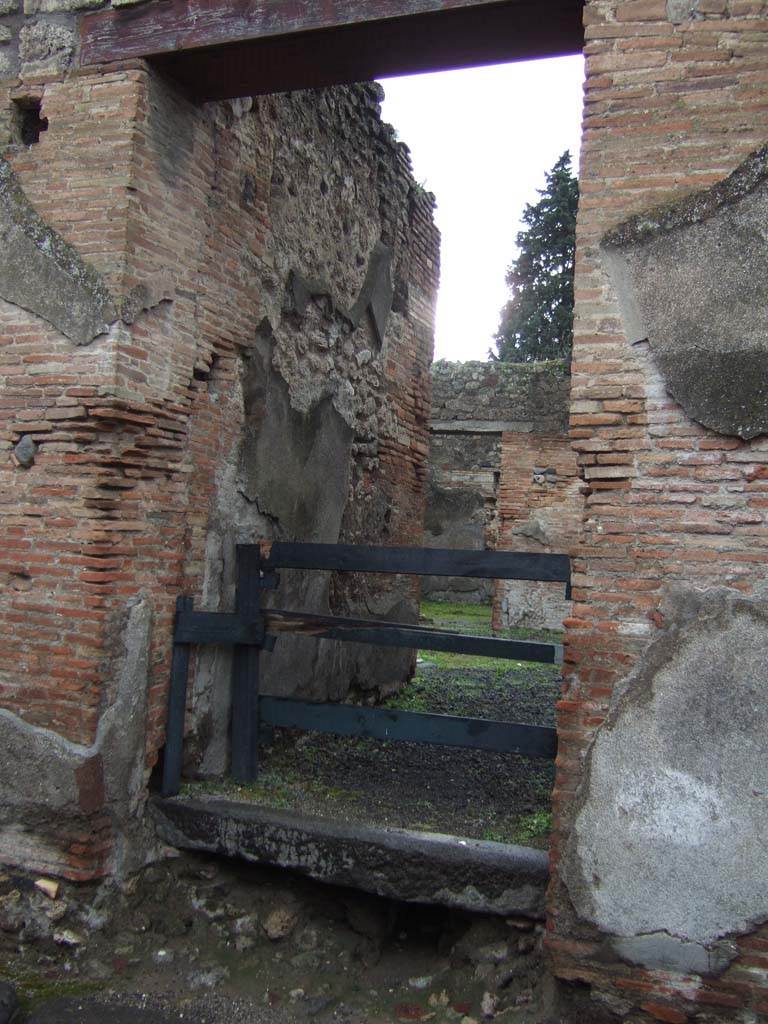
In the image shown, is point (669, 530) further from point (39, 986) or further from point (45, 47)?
point (45, 47)

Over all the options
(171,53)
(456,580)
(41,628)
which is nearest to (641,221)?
(171,53)

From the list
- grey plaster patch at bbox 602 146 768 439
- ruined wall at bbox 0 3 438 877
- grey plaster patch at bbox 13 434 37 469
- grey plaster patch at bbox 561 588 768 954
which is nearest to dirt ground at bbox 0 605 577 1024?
ruined wall at bbox 0 3 438 877

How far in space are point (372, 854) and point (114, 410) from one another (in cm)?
222

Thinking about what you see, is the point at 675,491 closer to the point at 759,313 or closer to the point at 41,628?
the point at 759,313

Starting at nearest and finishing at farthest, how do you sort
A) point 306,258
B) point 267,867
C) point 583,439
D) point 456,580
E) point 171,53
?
point 583,439 → point 171,53 → point 267,867 → point 306,258 → point 456,580

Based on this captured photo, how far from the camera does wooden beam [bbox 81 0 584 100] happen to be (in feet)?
11.8

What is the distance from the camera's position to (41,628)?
394 centimetres

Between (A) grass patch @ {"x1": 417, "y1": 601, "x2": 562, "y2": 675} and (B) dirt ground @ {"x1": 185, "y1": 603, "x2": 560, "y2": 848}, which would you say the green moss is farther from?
(A) grass patch @ {"x1": 417, "y1": 601, "x2": 562, "y2": 675}

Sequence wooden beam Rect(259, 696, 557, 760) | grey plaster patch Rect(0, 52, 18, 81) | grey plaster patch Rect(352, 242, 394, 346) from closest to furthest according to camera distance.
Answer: wooden beam Rect(259, 696, 557, 760)
grey plaster patch Rect(0, 52, 18, 81)
grey plaster patch Rect(352, 242, 394, 346)

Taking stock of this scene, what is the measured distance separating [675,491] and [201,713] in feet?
8.69

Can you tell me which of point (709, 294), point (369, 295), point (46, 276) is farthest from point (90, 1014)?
point (369, 295)

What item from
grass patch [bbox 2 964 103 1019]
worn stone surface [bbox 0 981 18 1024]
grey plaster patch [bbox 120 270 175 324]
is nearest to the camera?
worn stone surface [bbox 0 981 18 1024]

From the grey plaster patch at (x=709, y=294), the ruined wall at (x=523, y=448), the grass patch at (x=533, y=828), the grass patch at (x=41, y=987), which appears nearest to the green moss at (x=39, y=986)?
the grass patch at (x=41, y=987)

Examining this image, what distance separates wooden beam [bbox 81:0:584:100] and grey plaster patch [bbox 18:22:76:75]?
0.09 m
